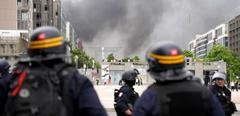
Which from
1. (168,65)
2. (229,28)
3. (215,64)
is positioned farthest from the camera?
(229,28)

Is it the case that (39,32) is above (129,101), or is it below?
above

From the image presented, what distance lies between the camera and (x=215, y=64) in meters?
107

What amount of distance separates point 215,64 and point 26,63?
105365mm

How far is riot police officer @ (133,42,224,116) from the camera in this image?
388 centimetres

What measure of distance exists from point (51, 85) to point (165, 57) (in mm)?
857

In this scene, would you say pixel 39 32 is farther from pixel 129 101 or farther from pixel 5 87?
pixel 129 101

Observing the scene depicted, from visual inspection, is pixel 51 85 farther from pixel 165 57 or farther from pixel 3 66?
pixel 3 66

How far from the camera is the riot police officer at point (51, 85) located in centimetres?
343

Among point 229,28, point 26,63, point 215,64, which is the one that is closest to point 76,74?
point 26,63

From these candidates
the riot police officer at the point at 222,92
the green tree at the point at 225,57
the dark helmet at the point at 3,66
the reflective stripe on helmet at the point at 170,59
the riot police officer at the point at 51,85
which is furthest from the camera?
the green tree at the point at 225,57

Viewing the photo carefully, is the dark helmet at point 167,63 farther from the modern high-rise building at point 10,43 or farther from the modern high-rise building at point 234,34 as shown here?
the modern high-rise building at point 234,34

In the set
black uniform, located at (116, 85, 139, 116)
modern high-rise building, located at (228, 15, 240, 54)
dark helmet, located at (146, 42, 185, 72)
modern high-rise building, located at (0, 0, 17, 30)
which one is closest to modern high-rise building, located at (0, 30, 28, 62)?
modern high-rise building, located at (0, 0, 17, 30)

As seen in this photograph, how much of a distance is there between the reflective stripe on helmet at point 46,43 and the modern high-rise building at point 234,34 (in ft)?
534

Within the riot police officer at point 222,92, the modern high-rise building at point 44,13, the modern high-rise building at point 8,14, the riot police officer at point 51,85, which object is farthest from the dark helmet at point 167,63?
the modern high-rise building at point 44,13
